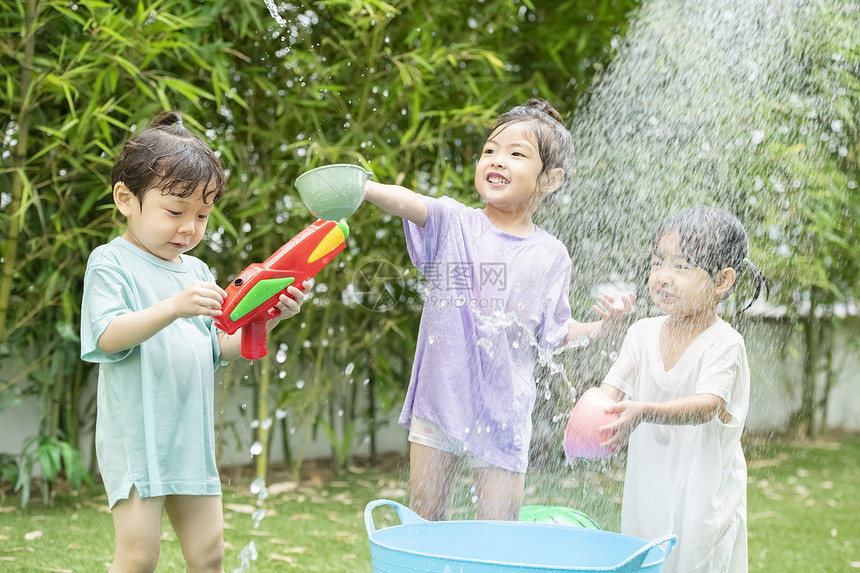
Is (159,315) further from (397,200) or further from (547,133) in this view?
(547,133)

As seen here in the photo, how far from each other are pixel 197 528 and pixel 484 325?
0.78 metres

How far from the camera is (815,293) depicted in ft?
18.7

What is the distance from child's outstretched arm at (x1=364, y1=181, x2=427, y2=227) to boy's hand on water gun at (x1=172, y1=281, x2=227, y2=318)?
41cm

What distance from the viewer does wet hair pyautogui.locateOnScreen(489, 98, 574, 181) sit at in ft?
7.16

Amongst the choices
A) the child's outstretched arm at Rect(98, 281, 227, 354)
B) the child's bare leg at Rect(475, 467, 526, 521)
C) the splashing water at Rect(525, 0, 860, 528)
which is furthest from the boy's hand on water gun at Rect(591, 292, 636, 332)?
the splashing water at Rect(525, 0, 860, 528)

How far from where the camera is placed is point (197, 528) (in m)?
1.85

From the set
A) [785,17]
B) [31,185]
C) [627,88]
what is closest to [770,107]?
[785,17]

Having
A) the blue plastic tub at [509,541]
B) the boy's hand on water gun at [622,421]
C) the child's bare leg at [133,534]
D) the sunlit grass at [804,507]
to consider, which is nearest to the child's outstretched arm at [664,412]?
the boy's hand on water gun at [622,421]

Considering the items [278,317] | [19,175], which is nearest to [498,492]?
[278,317]

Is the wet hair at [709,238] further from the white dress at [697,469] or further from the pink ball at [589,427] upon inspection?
the pink ball at [589,427]

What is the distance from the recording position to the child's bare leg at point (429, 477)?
2.08 meters

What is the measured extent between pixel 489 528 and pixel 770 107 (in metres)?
2.54

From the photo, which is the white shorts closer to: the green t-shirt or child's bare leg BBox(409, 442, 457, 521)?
child's bare leg BBox(409, 442, 457, 521)

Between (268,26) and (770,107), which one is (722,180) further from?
(268,26)
